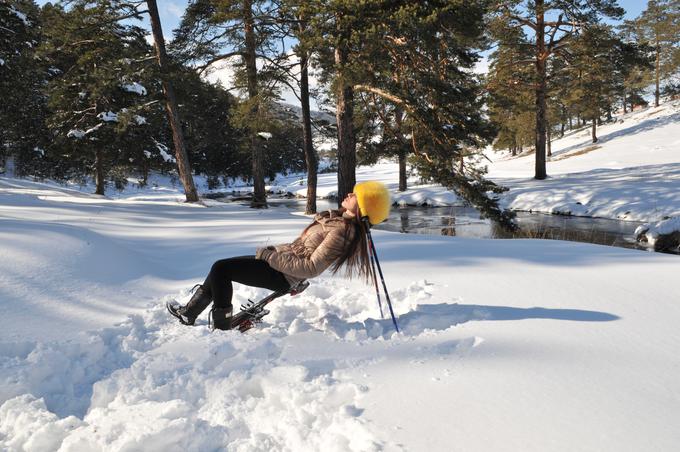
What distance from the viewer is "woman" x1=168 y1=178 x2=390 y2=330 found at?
3193 mm

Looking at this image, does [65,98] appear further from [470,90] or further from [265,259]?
[265,259]

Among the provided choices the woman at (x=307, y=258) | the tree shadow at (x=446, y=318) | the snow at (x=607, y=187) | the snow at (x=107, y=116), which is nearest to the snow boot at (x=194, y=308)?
the woman at (x=307, y=258)

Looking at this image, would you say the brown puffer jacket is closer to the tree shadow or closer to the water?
the tree shadow

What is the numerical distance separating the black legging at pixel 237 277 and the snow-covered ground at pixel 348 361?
0.33 m

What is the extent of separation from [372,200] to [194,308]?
1.79 meters

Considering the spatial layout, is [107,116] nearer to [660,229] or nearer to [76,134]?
[76,134]

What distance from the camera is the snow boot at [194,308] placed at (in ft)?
11.2

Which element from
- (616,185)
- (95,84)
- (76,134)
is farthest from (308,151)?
(616,185)

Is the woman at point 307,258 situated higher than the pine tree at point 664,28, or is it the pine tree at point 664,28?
the pine tree at point 664,28

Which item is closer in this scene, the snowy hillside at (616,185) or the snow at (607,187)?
the snowy hillside at (616,185)

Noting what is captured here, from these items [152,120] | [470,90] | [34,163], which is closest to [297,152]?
[34,163]

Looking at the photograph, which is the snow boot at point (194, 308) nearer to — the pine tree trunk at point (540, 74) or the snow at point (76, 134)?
the snow at point (76, 134)

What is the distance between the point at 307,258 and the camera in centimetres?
325

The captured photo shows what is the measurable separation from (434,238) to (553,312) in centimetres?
331
